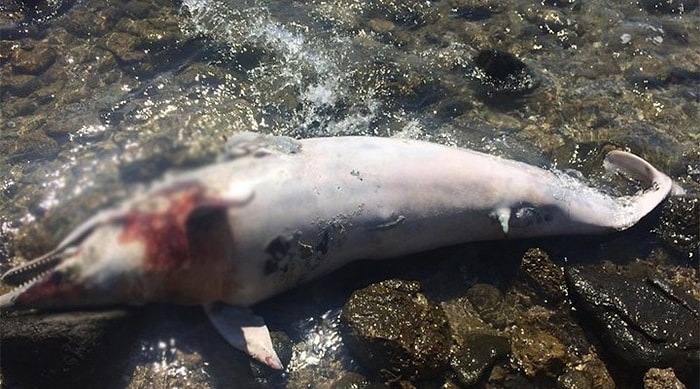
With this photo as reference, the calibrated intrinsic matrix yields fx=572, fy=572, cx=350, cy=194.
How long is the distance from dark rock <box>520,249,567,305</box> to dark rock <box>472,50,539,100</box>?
7.67 feet

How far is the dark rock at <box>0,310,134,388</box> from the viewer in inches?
177

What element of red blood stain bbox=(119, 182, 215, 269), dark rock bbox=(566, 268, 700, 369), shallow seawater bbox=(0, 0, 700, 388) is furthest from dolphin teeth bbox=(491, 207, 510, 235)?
red blood stain bbox=(119, 182, 215, 269)

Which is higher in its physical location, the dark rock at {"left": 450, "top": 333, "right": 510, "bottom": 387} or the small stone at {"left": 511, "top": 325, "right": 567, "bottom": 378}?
the dark rock at {"left": 450, "top": 333, "right": 510, "bottom": 387}

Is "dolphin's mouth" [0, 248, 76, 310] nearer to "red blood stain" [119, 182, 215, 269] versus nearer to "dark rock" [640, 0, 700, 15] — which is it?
"red blood stain" [119, 182, 215, 269]

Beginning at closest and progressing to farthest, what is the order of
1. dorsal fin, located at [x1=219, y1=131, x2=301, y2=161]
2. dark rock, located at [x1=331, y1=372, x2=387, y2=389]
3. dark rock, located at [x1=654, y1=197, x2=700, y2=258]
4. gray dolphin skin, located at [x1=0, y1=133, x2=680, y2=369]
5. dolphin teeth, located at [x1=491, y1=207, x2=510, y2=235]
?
gray dolphin skin, located at [x1=0, y1=133, x2=680, y2=369] → dorsal fin, located at [x1=219, y1=131, x2=301, y2=161] → dark rock, located at [x1=331, y1=372, x2=387, y2=389] → dolphin teeth, located at [x1=491, y1=207, x2=510, y2=235] → dark rock, located at [x1=654, y1=197, x2=700, y2=258]

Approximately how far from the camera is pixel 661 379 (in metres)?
4.77

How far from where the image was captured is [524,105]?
6961 millimetres

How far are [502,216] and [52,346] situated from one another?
395cm

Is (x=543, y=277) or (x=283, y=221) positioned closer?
(x=283, y=221)

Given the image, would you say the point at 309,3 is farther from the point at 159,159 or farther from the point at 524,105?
the point at 159,159

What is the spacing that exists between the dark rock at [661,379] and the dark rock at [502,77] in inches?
139

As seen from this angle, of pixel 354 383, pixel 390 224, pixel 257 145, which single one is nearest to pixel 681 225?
pixel 390 224

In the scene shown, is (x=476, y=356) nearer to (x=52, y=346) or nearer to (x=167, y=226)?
(x=167, y=226)

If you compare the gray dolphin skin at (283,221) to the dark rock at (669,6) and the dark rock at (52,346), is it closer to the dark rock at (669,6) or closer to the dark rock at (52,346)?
the dark rock at (52,346)
